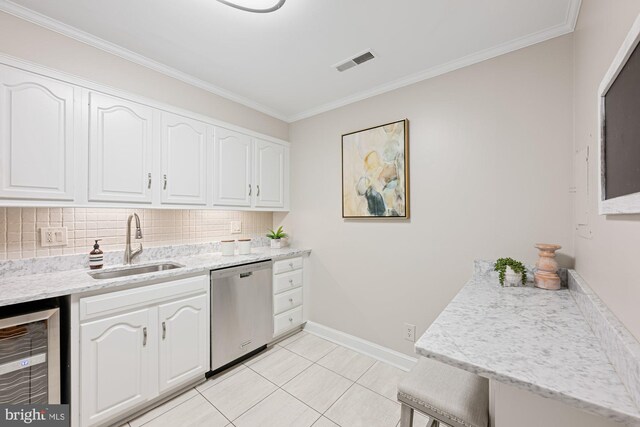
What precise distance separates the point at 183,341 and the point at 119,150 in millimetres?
1423

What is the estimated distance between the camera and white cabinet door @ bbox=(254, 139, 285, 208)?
2.80 m

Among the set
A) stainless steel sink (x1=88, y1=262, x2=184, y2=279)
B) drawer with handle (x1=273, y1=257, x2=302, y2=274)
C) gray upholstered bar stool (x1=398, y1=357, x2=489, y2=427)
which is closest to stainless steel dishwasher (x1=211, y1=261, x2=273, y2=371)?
drawer with handle (x1=273, y1=257, x2=302, y2=274)

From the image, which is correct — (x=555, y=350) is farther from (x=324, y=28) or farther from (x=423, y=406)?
(x=324, y=28)

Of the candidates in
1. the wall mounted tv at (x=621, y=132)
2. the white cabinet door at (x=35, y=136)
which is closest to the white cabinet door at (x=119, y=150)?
the white cabinet door at (x=35, y=136)

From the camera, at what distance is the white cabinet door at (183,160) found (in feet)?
6.83

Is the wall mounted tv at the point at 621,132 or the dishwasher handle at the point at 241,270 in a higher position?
the wall mounted tv at the point at 621,132

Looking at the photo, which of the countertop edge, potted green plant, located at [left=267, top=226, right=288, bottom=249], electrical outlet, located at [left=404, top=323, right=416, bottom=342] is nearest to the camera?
the countertop edge

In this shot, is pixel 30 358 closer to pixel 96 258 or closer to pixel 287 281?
pixel 96 258

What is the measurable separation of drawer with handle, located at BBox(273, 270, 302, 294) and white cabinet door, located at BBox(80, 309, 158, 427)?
1.10 metres

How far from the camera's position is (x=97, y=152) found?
174 cm

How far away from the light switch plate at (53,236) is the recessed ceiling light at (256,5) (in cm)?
183

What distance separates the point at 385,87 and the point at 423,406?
2.35 m

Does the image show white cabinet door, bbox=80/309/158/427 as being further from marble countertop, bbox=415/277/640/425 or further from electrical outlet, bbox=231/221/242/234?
marble countertop, bbox=415/277/640/425

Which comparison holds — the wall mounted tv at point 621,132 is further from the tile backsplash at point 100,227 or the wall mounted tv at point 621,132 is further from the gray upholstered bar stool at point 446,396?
the tile backsplash at point 100,227
